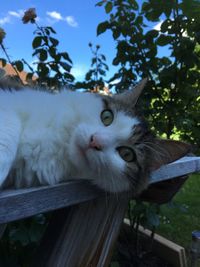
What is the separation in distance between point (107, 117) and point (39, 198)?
0.52 metres

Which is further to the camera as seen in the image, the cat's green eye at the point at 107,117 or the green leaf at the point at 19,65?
the green leaf at the point at 19,65

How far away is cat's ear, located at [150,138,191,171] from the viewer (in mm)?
1166

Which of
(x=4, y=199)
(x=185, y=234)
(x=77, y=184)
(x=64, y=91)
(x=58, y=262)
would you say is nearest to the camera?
(x=4, y=199)

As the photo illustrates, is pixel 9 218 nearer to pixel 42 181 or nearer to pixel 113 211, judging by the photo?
pixel 42 181

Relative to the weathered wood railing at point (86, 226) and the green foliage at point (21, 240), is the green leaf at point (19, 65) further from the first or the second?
the weathered wood railing at point (86, 226)

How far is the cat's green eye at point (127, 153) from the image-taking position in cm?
115

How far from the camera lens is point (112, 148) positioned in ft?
3.67

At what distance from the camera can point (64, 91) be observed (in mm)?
1419

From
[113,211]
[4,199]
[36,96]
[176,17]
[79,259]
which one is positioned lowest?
[79,259]

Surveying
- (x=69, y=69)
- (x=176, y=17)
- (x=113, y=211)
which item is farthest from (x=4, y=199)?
(x=176, y=17)

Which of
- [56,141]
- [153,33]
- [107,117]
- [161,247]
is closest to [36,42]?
[153,33]

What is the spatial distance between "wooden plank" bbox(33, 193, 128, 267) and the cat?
128mm

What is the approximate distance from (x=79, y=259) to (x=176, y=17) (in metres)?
1.60

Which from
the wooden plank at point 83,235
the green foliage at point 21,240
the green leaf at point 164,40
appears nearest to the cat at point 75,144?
the wooden plank at point 83,235
